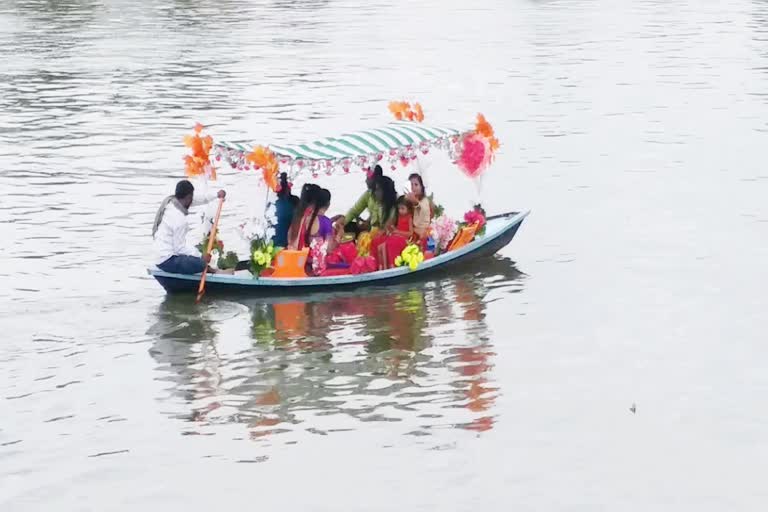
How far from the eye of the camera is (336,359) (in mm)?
17625

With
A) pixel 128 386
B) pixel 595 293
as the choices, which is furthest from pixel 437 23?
pixel 128 386

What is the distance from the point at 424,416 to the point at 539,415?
119 cm

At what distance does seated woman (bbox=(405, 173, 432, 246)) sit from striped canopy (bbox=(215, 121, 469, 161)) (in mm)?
510

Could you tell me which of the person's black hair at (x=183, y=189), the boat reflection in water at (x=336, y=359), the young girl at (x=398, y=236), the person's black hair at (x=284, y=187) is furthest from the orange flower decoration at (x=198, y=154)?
the young girl at (x=398, y=236)

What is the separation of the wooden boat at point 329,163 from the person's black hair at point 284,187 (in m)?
0.08

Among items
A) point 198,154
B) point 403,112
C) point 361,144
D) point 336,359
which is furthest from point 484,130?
point 336,359

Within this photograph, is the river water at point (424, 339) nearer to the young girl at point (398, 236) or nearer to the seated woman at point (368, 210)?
the young girl at point (398, 236)

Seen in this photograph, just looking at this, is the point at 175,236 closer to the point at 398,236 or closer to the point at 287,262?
the point at 287,262

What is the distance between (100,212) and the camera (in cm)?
2661

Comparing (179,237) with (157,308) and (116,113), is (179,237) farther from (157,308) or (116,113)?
(116,113)

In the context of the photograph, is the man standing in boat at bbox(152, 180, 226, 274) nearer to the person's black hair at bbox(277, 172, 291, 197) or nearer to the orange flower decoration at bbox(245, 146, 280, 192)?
the orange flower decoration at bbox(245, 146, 280, 192)

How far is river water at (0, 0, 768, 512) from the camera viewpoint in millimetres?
14078

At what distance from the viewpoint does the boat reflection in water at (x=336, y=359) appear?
15656mm

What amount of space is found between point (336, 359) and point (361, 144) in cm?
385
